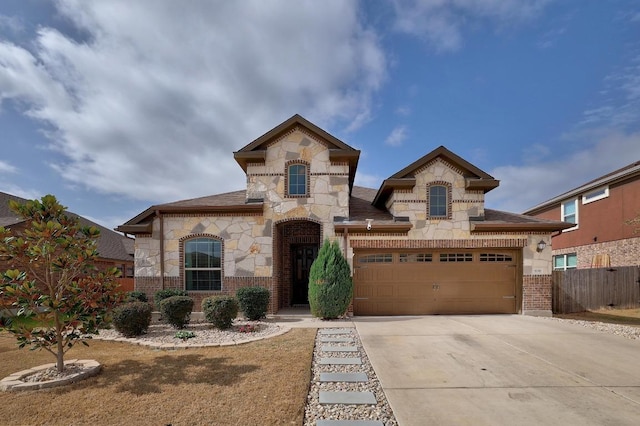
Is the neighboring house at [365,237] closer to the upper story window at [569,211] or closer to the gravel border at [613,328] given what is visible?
the gravel border at [613,328]

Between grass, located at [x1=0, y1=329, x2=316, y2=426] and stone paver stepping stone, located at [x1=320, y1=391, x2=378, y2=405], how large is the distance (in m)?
0.30

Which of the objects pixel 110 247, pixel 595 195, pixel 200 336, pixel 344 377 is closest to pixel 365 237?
pixel 200 336

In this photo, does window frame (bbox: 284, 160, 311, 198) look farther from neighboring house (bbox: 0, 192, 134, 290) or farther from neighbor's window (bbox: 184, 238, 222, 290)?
neighboring house (bbox: 0, 192, 134, 290)

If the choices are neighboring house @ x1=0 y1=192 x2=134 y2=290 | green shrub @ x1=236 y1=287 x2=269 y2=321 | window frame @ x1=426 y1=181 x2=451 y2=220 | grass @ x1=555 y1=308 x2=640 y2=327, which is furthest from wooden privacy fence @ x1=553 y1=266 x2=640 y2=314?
neighboring house @ x1=0 y1=192 x2=134 y2=290

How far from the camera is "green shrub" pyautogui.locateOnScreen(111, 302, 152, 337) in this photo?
826cm

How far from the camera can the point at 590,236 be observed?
1848 centimetres

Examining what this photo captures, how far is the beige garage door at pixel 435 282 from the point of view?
1164 centimetres

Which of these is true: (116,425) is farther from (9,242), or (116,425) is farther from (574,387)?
(574,387)

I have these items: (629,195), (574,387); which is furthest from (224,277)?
(629,195)

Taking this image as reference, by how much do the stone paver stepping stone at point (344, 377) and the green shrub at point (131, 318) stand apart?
5320 millimetres

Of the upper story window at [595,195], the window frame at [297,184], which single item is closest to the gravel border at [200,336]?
the window frame at [297,184]

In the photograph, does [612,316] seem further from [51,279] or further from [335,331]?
[51,279]

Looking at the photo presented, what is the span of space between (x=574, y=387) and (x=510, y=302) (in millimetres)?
7225

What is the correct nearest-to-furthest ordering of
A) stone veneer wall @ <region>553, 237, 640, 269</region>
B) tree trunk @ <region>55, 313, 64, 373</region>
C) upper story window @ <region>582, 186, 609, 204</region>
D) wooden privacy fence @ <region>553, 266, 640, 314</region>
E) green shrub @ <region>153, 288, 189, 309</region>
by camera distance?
1. tree trunk @ <region>55, 313, 64, 373</region>
2. green shrub @ <region>153, 288, 189, 309</region>
3. wooden privacy fence @ <region>553, 266, 640, 314</region>
4. stone veneer wall @ <region>553, 237, 640, 269</region>
5. upper story window @ <region>582, 186, 609, 204</region>
